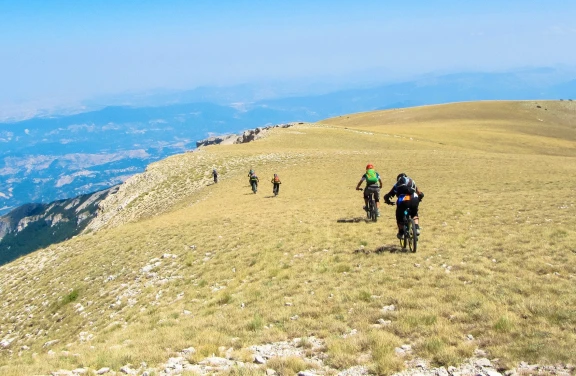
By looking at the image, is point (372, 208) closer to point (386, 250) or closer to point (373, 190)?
point (373, 190)

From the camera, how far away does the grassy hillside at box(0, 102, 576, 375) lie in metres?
Answer: 8.51

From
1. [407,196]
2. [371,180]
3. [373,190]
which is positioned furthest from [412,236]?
[373,190]

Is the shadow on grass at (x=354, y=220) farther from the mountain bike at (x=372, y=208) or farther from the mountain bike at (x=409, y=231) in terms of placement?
the mountain bike at (x=409, y=231)

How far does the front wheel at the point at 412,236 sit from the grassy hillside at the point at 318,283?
0.37m

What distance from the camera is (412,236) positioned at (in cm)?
1498

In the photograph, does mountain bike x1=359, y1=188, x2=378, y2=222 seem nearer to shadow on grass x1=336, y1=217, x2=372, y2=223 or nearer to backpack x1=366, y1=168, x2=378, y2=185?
shadow on grass x1=336, y1=217, x2=372, y2=223

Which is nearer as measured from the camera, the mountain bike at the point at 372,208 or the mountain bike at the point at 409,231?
the mountain bike at the point at 409,231

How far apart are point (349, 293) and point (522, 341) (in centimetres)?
476

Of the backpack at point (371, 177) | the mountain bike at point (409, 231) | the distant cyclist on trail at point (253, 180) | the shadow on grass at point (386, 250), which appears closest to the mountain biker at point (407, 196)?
the mountain bike at point (409, 231)

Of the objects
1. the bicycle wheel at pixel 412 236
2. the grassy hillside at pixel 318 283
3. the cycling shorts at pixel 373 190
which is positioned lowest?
the grassy hillside at pixel 318 283

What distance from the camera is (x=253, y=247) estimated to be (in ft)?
61.5

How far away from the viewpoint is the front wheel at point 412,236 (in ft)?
48.5

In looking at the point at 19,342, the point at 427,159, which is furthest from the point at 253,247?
the point at 427,159

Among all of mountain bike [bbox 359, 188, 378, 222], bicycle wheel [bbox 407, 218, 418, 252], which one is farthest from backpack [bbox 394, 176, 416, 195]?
mountain bike [bbox 359, 188, 378, 222]
